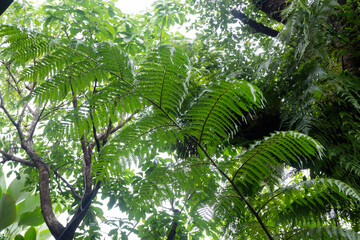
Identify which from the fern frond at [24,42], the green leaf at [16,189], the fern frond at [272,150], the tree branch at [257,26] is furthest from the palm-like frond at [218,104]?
the green leaf at [16,189]

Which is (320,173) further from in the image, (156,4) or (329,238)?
(156,4)

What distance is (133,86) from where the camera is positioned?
93 centimetres

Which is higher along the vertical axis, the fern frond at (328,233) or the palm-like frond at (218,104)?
the palm-like frond at (218,104)

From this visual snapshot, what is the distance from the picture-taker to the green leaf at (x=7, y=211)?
12.4 ft

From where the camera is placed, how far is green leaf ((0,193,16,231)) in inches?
149

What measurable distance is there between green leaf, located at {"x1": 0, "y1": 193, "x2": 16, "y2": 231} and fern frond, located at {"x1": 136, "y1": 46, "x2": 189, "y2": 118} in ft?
13.1

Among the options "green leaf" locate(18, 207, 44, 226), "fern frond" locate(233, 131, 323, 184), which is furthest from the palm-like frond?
"green leaf" locate(18, 207, 44, 226)

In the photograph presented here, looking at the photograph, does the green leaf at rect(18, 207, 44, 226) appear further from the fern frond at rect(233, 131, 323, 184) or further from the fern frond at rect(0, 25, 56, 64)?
the fern frond at rect(233, 131, 323, 184)

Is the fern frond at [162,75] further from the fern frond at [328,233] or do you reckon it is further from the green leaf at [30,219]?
the green leaf at [30,219]

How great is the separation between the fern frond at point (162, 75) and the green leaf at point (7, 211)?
3987 mm

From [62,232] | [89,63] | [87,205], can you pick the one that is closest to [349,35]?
[89,63]

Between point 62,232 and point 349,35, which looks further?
point 62,232

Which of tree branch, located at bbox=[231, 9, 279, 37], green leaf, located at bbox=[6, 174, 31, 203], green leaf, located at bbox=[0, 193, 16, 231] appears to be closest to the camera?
tree branch, located at bbox=[231, 9, 279, 37]

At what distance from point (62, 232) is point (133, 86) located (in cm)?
193
